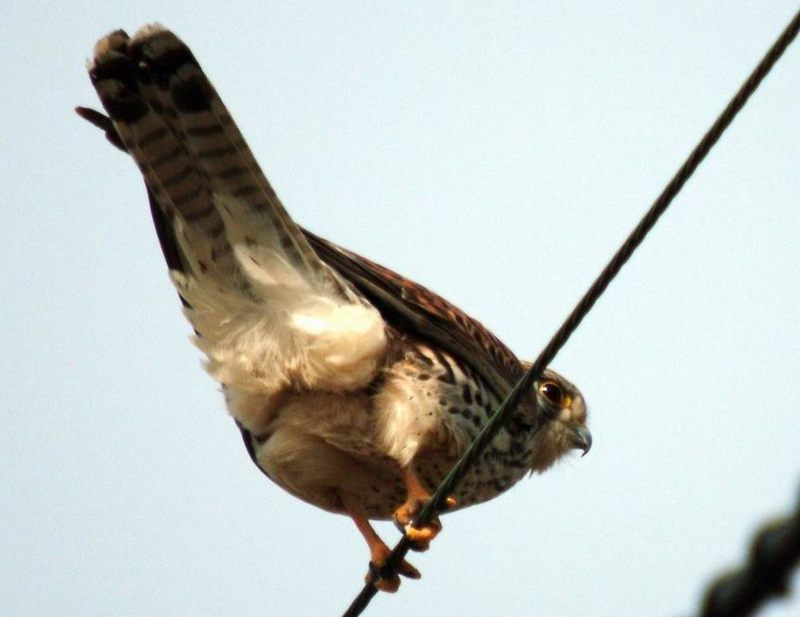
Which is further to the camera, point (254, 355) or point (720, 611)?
point (254, 355)

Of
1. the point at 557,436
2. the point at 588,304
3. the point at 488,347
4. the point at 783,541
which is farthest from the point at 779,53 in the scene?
the point at 557,436

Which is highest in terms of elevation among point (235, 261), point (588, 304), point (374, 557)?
point (588, 304)

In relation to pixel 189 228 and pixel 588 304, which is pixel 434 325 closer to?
pixel 189 228

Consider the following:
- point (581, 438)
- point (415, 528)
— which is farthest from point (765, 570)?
point (581, 438)

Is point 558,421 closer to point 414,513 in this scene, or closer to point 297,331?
point 414,513

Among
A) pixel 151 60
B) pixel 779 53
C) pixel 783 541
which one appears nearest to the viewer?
pixel 783 541

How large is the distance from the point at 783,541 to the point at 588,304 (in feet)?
6.19

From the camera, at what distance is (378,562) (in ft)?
16.0

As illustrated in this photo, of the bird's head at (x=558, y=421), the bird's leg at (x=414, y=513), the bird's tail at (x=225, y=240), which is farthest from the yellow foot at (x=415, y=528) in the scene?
the bird's head at (x=558, y=421)

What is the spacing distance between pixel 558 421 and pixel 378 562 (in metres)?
1.54

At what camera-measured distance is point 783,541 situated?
45.1 inches

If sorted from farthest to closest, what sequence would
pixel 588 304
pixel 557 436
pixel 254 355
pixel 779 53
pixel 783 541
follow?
1. pixel 557 436
2. pixel 254 355
3. pixel 588 304
4. pixel 779 53
5. pixel 783 541

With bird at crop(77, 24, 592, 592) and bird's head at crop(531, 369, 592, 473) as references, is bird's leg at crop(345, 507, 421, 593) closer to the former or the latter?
bird at crop(77, 24, 592, 592)

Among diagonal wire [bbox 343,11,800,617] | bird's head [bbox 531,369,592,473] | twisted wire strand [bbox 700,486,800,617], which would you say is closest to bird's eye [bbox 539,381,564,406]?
bird's head [bbox 531,369,592,473]
